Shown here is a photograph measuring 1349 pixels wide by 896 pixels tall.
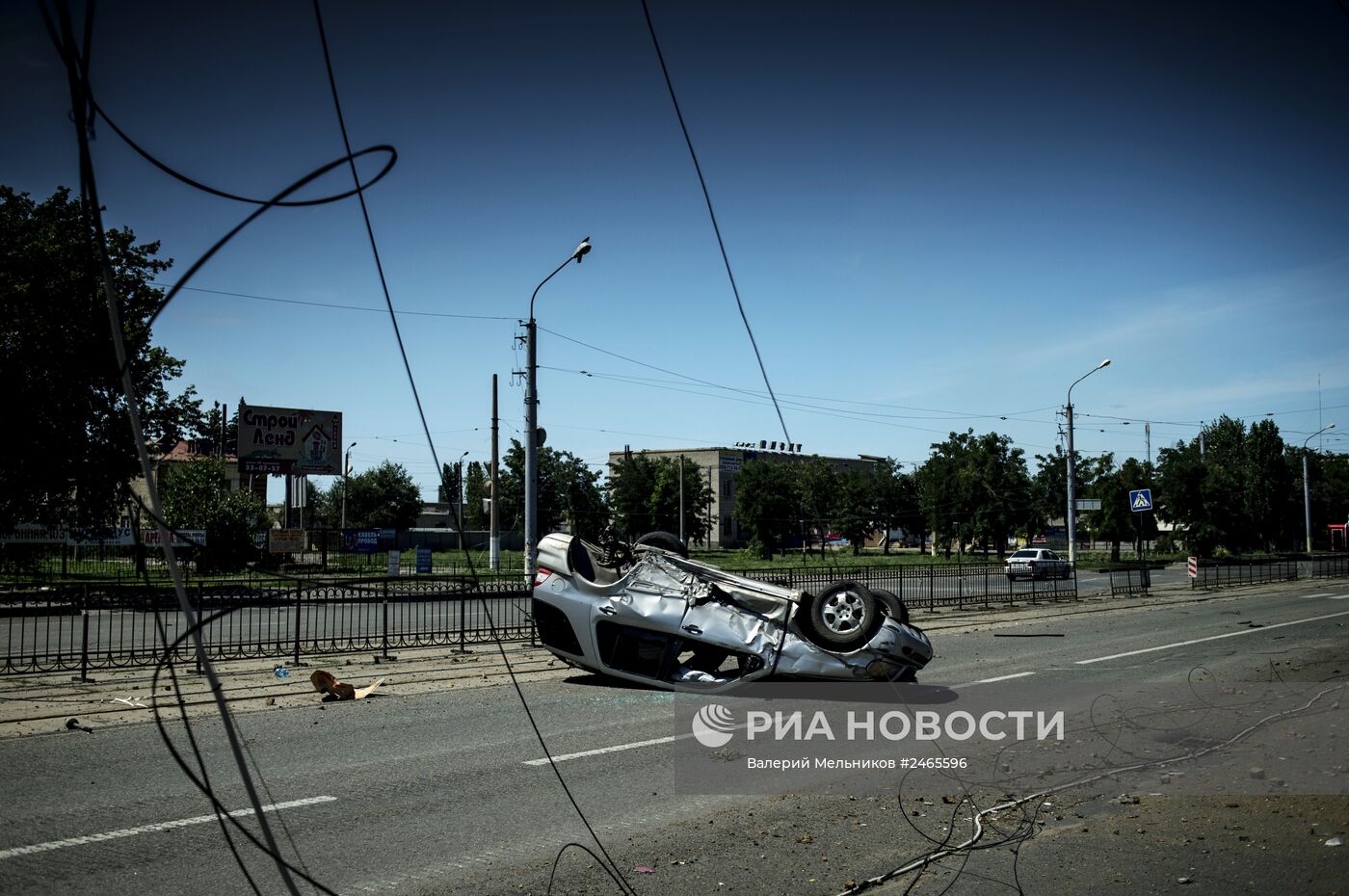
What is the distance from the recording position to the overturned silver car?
1021cm

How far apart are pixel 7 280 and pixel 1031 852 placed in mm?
29623

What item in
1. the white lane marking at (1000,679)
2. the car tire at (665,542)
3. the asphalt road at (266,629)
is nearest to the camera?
the white lane marking at (1000,679)

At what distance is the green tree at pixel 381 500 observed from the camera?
9812 centimetres

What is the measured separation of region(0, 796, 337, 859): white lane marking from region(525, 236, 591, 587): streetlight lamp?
1723 centimetres

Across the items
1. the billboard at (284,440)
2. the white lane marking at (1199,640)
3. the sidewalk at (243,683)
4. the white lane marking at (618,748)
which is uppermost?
the billboard at (284,440)

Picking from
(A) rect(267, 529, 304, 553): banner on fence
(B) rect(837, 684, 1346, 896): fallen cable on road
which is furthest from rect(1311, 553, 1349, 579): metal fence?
(A) rect(267, 529, 304, 553): banner on fence

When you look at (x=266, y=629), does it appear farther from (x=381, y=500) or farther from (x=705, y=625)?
(x=381, y=500)

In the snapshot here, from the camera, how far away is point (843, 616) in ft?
33.7

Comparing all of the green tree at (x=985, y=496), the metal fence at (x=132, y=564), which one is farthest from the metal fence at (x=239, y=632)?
the green tree at (x=985, y=496)

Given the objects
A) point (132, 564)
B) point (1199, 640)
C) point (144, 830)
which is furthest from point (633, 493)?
point (144, 830)

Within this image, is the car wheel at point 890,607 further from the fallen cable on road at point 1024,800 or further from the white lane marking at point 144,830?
the white lane marking at point 144,830

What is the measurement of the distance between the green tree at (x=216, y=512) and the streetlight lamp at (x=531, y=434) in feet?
72.5

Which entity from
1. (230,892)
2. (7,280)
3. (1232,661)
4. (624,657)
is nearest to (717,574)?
(624,657)

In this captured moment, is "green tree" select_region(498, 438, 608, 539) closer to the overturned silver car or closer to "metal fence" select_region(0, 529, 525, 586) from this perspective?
"metal fence" select_region(0, 529, 525, 586)
